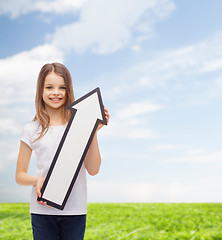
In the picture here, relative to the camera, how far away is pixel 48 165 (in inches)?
79.0

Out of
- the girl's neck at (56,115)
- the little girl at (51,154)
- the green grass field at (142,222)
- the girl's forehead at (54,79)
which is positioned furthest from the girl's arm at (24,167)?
the green grass field at (142,222)

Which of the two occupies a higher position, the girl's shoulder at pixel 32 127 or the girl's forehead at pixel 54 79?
the girl's forehead at pixel 54 79

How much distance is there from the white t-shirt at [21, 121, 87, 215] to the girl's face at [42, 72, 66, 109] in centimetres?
17

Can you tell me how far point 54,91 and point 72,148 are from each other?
17.0 inches

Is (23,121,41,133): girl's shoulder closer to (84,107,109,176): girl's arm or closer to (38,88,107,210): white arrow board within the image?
(38,88,107,210): white arrow board

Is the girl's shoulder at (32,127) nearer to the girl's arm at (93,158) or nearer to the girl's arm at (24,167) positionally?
the girl's arm at (24,167)

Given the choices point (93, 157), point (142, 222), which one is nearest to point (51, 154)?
point (93, 157)

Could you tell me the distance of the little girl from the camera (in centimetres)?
194

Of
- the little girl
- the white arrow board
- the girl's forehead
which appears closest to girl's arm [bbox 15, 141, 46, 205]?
the little girl

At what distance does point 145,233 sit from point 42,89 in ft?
10.7

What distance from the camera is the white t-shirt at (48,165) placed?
6.39 ft

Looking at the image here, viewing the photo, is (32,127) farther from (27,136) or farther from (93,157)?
(93,157)

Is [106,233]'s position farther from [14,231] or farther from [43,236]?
[43,236]

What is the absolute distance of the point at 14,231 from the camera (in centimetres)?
488
